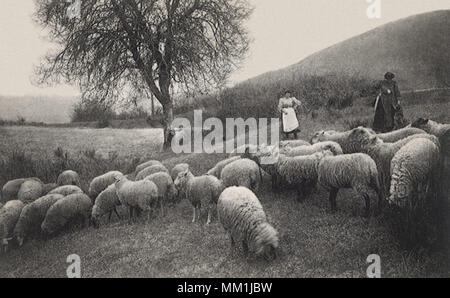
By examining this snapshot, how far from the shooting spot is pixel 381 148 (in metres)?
7.18

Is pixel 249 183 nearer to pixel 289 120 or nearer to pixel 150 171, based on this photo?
pixel 150 171

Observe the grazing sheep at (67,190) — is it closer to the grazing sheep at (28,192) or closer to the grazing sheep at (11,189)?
the grazing sheep at (28,192)

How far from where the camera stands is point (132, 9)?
10461mm

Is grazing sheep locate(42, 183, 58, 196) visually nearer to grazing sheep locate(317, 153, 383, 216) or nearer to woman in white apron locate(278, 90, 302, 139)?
woman in white apron locate(278, 90, 302, 139)

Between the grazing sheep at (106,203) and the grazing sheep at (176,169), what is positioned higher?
the grazing sheep at (176,169)

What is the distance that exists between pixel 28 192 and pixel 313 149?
20.1 ft

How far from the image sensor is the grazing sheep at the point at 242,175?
750cm

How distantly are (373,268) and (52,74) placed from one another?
8721 mm

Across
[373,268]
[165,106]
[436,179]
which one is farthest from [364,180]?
[165,106]

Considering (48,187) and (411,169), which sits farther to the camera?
(48,187)

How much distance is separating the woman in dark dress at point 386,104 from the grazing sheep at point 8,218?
7.85 m

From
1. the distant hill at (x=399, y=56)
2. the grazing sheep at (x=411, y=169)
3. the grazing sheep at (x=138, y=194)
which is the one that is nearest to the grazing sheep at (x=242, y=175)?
the grazing sheep at (x=138, y=194)

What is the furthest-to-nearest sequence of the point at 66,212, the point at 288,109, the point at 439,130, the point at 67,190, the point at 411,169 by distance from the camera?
the point at 288,109
the point at 67,190
the point at 66,212
the point at 439,130
the point at 411,169

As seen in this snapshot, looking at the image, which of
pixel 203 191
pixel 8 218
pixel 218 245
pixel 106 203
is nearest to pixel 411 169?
pixel 218 245
